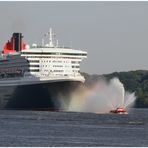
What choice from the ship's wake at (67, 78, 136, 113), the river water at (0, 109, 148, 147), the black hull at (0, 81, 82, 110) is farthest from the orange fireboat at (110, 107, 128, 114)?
the river water at (0, 109, 148, 147)

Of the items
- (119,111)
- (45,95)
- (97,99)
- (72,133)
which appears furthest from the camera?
(97,99)

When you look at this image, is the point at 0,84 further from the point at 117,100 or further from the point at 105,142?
the point at 105,142

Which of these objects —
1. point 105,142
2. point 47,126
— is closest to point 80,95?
point 47,126

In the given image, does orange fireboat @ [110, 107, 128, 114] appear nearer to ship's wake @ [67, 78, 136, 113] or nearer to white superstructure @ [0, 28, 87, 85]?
ship's wake @ [67, 78, 136, 113]

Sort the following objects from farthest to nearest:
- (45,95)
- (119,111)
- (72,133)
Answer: (45,95), (119,111), (72,133)

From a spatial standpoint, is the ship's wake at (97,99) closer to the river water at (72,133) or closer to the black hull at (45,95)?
the black hull at (45,95)

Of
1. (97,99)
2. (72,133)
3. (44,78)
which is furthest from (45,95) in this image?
(72,133)

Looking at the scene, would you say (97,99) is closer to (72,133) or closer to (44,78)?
(44,78)

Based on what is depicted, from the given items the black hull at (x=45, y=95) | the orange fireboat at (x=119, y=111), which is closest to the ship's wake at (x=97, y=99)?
the black hull at (x=45, y=95)
